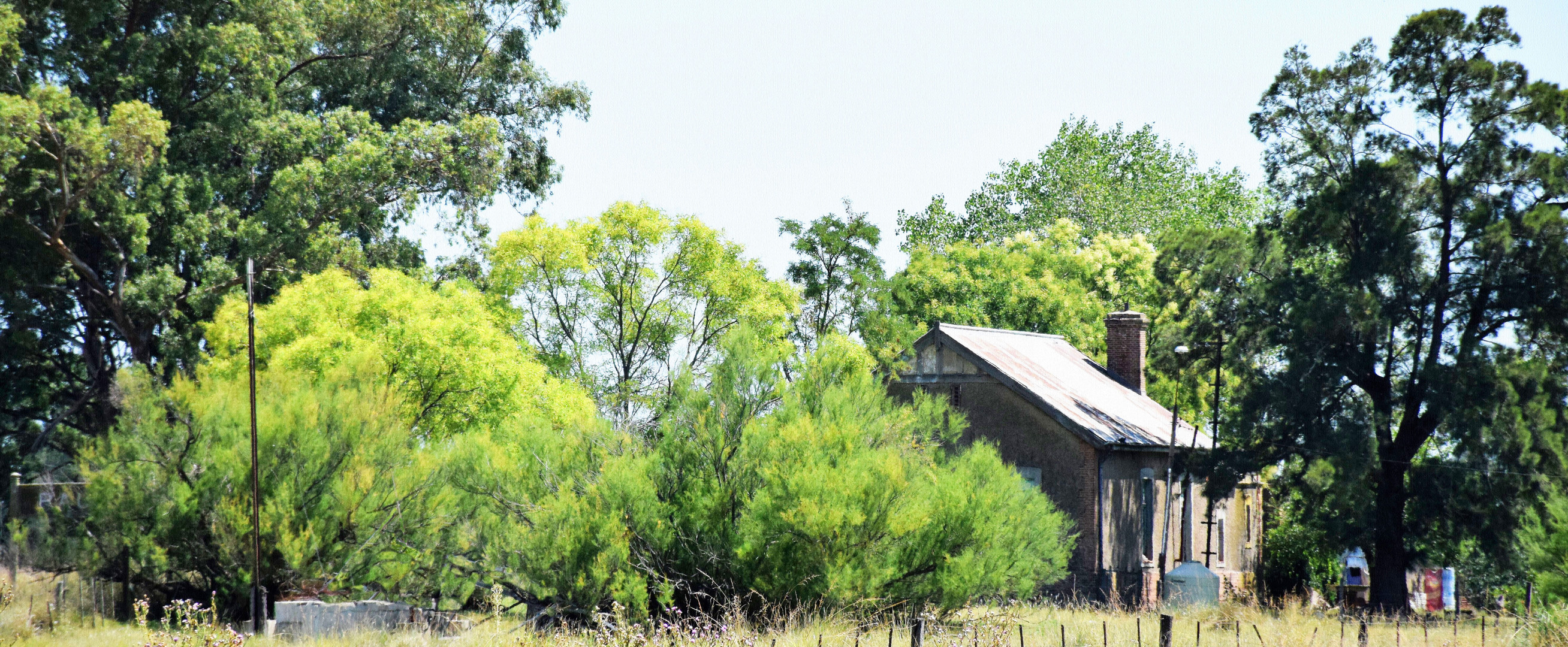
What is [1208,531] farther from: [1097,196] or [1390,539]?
[1097,196]

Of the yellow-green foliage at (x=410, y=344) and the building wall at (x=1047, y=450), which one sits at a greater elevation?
the yellow-green foliage at (x=410, y=344)

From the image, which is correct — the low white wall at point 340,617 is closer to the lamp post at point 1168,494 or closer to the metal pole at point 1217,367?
the lamp post at point 1168,494

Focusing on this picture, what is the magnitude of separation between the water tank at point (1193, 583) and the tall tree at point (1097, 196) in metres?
26.2

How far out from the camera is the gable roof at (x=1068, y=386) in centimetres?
2538

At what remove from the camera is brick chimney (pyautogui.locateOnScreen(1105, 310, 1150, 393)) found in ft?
105


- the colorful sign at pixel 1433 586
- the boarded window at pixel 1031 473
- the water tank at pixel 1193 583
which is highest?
the boarded window at pixel 1031 473

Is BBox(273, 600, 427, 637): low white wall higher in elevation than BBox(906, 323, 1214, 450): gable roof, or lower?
lower

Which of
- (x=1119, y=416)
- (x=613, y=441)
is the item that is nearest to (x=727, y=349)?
(x=613, y=441)

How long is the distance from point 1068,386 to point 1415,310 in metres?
7.05

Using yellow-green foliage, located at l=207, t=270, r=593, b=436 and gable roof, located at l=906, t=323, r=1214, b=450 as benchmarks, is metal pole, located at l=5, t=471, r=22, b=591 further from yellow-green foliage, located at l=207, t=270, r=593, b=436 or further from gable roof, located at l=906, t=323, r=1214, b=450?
gable roof, located at l=906, t=323, r=1214, b=450

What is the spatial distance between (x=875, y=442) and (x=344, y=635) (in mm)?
6938

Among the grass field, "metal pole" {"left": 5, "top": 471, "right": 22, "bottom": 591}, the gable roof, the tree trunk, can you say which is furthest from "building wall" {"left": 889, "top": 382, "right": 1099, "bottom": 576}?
"metal pole" {"left": 5, "top": 471, "right": 22, "bottom": 591}

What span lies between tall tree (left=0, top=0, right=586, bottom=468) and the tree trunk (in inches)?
858

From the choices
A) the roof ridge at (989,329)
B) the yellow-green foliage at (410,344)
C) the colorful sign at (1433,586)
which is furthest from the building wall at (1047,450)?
the colorful sign at (1433,586)
